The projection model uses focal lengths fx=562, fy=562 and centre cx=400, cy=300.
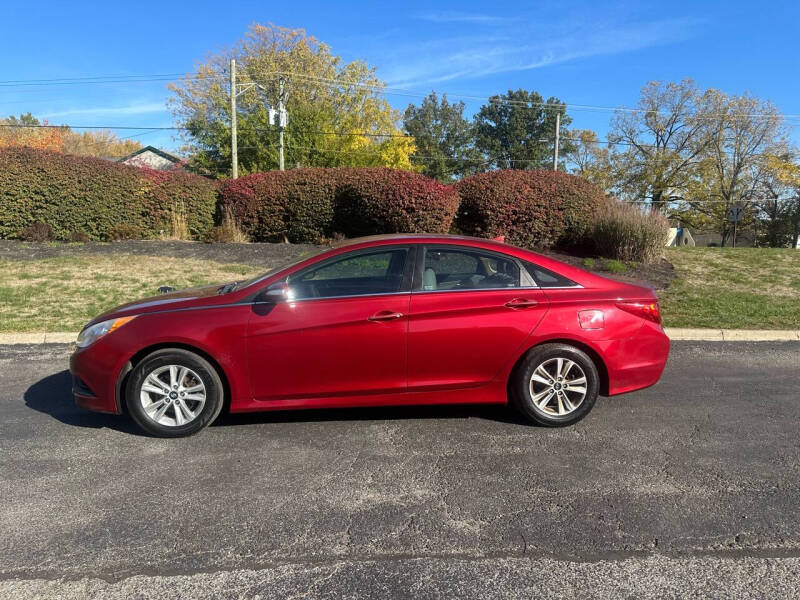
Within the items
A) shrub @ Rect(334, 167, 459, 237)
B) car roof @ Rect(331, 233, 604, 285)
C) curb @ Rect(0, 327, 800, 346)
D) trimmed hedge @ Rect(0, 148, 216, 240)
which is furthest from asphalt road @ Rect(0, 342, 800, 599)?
trimmed hedge @ Rect(0, 148, 216, 240)

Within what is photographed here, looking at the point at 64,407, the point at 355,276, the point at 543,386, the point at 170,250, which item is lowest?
the point at 64,407

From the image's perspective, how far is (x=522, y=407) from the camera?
439cm

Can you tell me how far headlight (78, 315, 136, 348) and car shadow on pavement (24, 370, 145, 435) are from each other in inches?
27.0

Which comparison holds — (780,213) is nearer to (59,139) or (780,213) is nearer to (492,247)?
(492,247)

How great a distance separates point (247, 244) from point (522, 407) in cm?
1072

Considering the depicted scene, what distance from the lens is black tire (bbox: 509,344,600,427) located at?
171 inches

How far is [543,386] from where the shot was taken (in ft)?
14.4

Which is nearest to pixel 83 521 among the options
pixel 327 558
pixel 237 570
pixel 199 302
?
pixel 237 570

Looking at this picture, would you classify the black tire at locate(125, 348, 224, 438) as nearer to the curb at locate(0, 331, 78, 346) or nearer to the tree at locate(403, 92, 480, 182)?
the curb at locate(0, 331, 78, 346)

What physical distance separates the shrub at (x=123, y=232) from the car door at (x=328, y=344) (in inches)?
455

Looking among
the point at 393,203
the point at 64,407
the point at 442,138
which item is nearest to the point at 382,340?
the point at 64,407

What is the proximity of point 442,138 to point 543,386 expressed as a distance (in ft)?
228

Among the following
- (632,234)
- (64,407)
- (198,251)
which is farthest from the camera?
(198,251)

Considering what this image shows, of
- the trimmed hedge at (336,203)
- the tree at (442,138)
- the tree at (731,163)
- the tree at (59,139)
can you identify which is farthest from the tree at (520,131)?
the trimmed hedge at (336,203)
